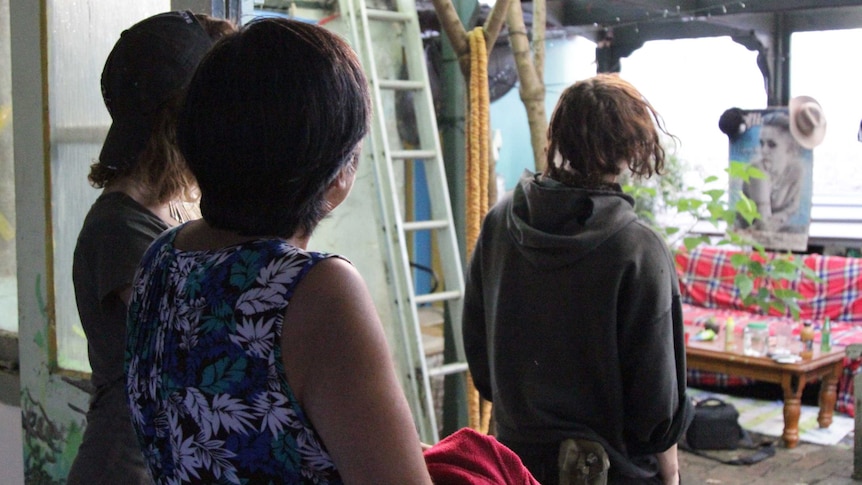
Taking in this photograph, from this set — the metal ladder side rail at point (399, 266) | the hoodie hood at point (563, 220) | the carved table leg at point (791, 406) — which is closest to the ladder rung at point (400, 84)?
the metal ladder side rail at point (399, 266)

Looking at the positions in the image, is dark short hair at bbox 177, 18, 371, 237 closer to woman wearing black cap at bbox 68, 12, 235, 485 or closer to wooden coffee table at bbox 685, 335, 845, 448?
woman wearing black cap at bbox 68, 12, 235, 485

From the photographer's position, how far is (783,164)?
809 cm

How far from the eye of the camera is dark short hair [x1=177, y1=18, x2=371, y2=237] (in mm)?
1021

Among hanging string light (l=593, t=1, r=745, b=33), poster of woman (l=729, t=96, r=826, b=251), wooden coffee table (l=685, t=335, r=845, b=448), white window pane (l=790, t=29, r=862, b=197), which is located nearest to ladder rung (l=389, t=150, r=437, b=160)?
wooden coffee table (l=685, t=335, r=845, b=448)

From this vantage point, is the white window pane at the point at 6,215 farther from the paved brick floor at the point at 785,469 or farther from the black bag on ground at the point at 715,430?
the black bag on ground at the point at 715,430

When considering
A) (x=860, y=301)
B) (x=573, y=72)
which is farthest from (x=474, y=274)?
(x=573, y=72)

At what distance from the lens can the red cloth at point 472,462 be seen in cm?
113

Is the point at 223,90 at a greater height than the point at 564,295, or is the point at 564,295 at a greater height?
the point at 223,90

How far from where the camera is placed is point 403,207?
27.9 feet

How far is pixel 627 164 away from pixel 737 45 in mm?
7042

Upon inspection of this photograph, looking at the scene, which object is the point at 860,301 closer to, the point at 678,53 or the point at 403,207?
the point at 678,53

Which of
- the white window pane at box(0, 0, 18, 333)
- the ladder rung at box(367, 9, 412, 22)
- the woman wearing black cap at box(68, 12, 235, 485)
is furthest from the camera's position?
the ladder rung at box(367, 9, 412, 22)

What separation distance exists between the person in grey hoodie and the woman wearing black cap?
2.50 ft

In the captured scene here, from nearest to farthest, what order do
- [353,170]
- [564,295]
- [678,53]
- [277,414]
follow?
1. [277,414]
2. [353,170]
3. [564,295]
4. [678,53]
